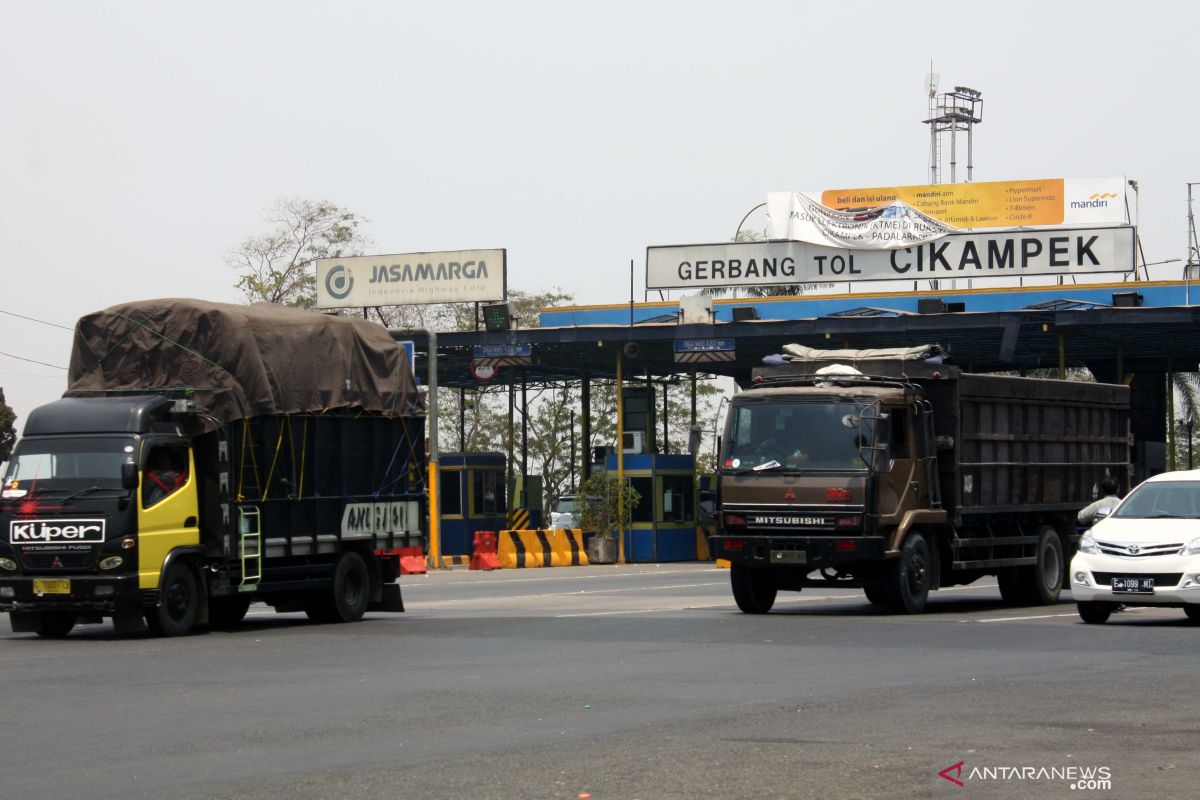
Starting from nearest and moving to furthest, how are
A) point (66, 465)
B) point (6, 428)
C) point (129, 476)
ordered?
1. point (129, 476)
2. point (66, 465)
3. point (6, 428)

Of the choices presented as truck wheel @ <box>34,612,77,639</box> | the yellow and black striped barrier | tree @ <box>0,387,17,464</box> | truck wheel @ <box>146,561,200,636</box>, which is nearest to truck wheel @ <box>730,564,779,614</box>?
truck wheel @ <box>146,561,200,636</box>

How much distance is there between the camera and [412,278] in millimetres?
49000

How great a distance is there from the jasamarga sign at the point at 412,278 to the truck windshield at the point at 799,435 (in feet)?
87.6

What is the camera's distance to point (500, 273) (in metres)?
47.7

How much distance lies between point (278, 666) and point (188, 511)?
4.24 meters

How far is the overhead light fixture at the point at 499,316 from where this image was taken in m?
45.8

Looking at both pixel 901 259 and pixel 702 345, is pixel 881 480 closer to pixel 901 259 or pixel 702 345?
pixel 702 345

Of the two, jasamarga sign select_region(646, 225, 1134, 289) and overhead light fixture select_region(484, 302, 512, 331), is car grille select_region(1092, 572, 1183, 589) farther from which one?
overhead light fixture select_region(484, 302, 512, 331)

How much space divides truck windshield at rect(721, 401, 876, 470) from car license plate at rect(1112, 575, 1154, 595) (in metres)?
3.24

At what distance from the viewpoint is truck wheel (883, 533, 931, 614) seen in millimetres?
20766

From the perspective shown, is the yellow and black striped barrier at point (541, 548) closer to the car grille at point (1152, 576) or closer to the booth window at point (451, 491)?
the booth window at point (451, 491)

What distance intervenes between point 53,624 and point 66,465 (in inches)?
76.6

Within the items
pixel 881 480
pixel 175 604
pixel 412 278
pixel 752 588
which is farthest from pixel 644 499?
pixel 175 604

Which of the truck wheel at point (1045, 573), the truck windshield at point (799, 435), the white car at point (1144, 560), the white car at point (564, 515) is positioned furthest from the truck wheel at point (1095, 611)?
the white car at point (564, 515)
